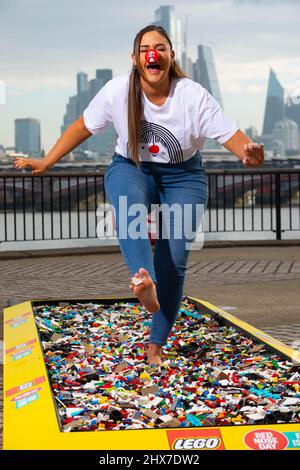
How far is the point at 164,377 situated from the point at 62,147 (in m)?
1.51

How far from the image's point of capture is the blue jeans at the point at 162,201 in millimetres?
5543

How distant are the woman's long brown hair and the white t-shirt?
5 centimetres

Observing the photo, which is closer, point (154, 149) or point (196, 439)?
point (196, 439)

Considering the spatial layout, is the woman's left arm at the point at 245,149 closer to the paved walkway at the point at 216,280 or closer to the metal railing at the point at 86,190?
the paved walkway at the point at 216,280

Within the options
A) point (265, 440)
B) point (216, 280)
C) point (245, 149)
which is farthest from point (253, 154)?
point (216, 280)

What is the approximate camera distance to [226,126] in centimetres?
556

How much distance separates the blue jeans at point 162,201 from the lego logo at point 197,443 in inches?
58.5

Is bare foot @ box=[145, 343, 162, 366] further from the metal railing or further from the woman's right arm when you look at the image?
the metal railing

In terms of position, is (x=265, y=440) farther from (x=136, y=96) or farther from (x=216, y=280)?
(x=216, y=280)

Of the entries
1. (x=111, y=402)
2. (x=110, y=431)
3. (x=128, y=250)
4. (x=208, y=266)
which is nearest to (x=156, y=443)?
(x=110, y=431)

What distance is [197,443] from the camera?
4.06m

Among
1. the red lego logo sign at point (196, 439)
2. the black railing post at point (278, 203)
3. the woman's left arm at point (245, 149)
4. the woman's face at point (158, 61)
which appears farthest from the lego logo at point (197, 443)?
the black railing post at point (278, 203)

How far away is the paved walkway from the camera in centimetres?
951

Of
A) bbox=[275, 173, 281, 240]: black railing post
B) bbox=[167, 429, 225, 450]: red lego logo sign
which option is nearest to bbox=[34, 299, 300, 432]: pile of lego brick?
bbox=[167, 429, 225, 450]: red lego logo sign
